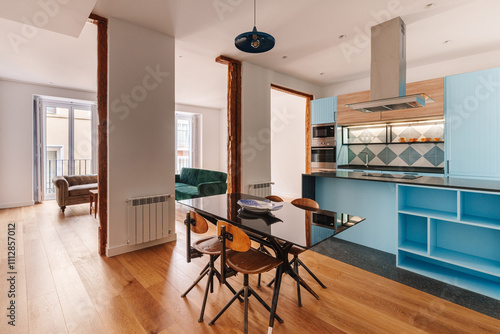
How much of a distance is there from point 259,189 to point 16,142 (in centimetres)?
583

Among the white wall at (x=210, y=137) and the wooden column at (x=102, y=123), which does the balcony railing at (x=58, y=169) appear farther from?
the wooden column at (x=102, y=123)

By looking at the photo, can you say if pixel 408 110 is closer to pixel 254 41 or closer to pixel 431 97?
pixel 431 97

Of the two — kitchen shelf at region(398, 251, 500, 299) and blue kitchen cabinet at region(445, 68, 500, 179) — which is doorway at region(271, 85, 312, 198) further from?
kitchen shelf at region(398, 251, 500, 299)

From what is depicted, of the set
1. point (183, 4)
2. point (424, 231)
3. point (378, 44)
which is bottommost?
point (424, 231)

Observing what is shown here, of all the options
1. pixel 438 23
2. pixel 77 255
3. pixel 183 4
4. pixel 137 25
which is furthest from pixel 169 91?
pixel 438 23

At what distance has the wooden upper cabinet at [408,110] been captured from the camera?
12.9 ft

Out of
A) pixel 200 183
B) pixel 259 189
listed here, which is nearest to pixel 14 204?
pixel 200 183

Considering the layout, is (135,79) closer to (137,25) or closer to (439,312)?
(137,25)

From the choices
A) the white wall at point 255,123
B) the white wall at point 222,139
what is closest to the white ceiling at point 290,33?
the white wall at point 255,123

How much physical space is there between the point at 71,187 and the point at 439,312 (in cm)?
649

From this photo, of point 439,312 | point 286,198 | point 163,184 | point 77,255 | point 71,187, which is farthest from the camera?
point 286,198

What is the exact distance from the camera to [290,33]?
11.0ft

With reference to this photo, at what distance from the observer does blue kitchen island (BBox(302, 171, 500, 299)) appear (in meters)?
2.26

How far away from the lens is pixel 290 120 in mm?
7164
